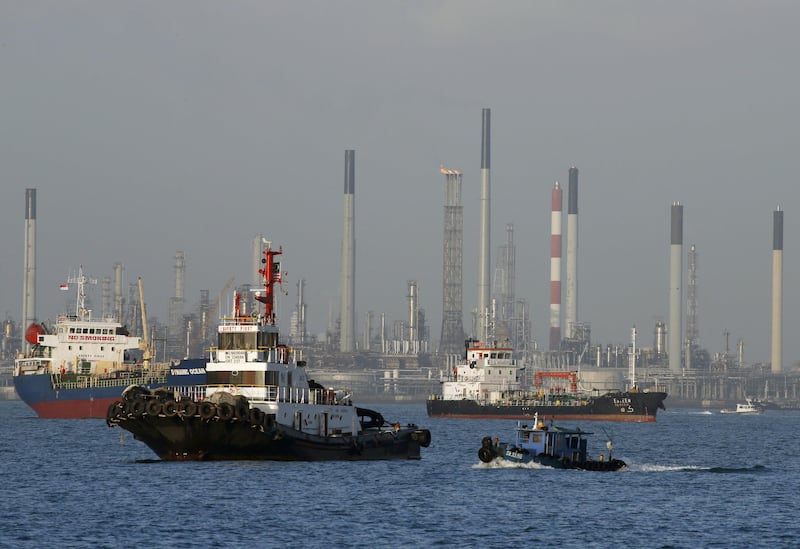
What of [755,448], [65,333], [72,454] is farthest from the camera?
[65,333]

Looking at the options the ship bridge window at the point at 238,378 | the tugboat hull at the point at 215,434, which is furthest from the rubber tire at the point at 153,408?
the ship bridge window at the point at 238,378

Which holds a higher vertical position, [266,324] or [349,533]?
[266,324]

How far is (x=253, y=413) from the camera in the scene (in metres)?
68.8

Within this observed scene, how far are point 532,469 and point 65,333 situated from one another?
325ft

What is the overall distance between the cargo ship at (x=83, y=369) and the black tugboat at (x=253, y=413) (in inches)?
2606

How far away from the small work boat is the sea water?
903mm

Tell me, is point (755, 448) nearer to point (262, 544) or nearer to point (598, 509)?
point (598, 509)

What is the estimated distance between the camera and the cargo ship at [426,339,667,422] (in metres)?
185

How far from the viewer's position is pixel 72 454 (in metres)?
89.6

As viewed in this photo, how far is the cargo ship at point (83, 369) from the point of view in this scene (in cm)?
14875

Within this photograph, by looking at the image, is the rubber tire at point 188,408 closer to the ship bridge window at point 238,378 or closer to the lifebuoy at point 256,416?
the lifebuoy at point 256,416

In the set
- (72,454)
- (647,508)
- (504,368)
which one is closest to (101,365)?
(504,368)

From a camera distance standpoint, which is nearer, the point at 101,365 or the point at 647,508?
the point at 647,508

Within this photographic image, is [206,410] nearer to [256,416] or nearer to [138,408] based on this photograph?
[256,416]
